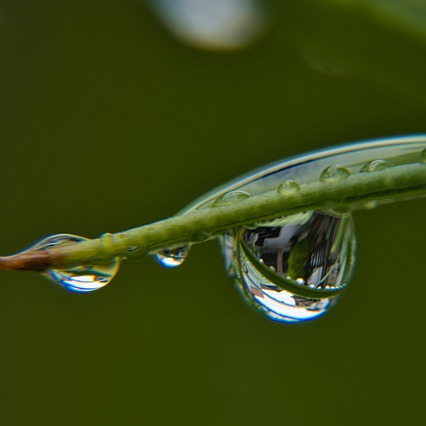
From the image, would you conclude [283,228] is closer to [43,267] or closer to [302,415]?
[43,267]

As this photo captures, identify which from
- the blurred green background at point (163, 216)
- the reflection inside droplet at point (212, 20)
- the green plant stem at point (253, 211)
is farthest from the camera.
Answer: the blurred green background at point (163, 216)

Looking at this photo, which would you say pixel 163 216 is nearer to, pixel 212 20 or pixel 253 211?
pixel 212 20

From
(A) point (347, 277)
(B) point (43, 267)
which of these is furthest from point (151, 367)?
(B) point (43, 267)

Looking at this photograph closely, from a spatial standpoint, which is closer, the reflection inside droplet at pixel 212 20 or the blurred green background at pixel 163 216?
the reflection inside droplet at pixel 212 20

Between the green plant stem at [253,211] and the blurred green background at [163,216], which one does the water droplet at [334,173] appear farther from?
the blurred green background at [163,216]

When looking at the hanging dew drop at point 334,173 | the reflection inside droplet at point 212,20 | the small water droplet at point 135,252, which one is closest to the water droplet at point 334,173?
the hanging dew drop at point 334,173

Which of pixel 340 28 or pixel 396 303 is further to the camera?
pixel 396 303

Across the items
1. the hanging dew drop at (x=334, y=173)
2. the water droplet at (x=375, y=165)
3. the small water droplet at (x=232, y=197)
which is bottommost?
the small water droplet at (x=232, y=197)
